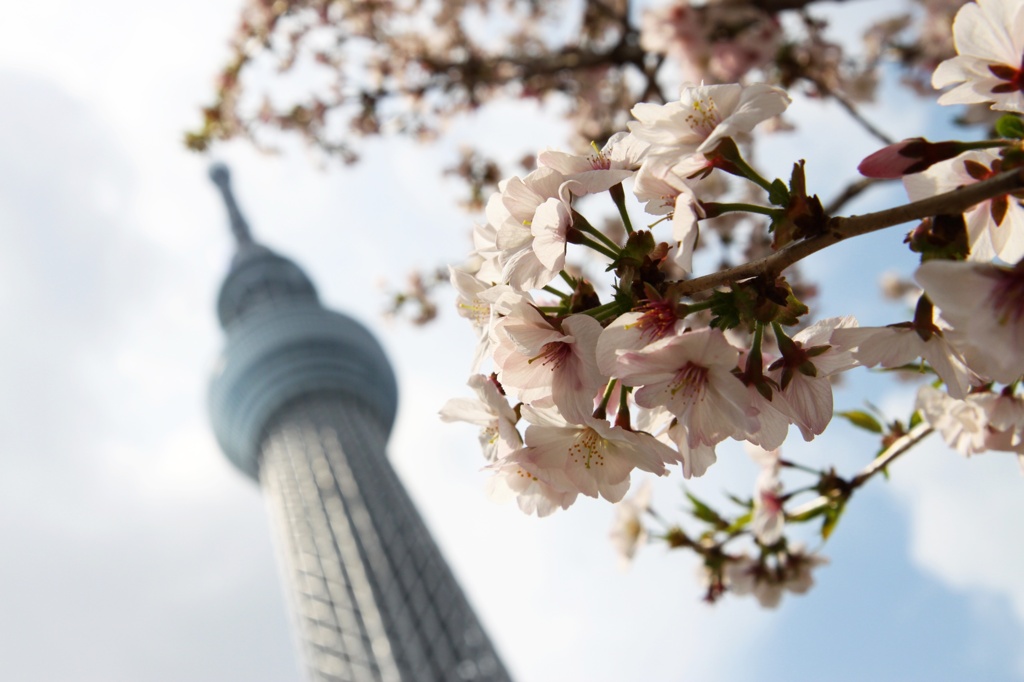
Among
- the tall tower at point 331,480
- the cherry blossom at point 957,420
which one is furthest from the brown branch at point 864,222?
the tall tower at point 331,480

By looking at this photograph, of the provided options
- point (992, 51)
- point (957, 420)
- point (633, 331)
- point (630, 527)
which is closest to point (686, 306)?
point (633, 331)

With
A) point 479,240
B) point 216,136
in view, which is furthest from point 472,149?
point 479,240

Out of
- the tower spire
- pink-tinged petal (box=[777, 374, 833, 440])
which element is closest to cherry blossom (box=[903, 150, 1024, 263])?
pink-tinged petal (box=[777, 374, 833, 440])

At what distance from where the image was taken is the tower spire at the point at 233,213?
34625mm

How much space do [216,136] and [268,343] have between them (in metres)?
27.7

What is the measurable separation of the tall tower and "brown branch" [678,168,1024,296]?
24727 millimetres

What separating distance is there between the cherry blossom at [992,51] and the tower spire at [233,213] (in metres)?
36.6

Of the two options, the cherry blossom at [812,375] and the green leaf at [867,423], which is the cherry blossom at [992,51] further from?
the green leaf at [867,423]

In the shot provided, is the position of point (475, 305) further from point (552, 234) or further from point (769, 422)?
point (769, 422)

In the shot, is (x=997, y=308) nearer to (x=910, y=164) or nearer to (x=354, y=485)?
(x=910, y=164)

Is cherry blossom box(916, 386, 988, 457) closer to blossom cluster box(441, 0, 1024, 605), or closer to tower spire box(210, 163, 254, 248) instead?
blossom cluster box(441, 0, 1024, 605)

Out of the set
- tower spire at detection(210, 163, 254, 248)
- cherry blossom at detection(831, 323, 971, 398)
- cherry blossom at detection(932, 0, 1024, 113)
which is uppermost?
tower spire at detection(210, 163, 254, 248)

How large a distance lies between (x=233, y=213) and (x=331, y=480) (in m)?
14.8

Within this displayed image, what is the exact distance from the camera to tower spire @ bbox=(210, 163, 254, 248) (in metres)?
34.6
